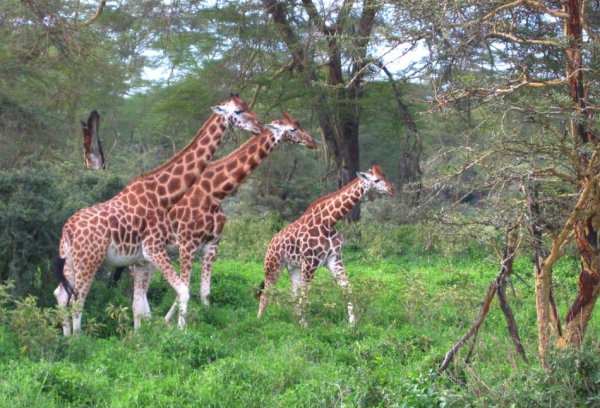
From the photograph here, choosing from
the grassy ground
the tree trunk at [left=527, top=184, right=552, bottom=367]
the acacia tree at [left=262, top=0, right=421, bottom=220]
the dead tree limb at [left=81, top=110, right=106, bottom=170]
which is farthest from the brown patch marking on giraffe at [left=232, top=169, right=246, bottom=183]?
the acacia tree at [left=262, top=0, right=421, bottom=220]

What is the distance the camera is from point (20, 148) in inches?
583

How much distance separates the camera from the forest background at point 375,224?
5.88 metres

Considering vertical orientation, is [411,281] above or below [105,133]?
below

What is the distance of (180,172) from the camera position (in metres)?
9.32

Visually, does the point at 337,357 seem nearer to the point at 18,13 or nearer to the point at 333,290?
the point at 333,290

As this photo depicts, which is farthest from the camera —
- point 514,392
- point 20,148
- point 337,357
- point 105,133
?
point 105,133

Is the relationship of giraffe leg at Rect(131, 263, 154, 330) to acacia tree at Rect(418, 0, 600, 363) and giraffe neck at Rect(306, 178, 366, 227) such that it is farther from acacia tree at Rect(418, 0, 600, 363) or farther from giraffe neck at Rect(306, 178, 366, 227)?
acacia tree at Rect(418, 0, 600, 363)

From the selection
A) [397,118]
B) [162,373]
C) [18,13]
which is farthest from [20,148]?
[162,373]

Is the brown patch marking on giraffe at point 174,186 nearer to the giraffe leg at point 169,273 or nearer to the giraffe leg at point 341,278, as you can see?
the giraffe leg at point 169,273

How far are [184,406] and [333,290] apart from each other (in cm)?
324

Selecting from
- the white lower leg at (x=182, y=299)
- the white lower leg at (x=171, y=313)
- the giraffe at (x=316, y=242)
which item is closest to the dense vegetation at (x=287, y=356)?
the white lower leg at (x=182, y=299)

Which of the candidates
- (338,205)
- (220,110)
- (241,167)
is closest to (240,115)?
(220,110)

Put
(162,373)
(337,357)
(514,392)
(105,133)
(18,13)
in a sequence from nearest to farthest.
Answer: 1. (514,392)
2. (162,373)
3. (337,357)
4. (18,13)
5. (105,133)

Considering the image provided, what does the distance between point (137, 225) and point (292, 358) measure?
2349 mm
